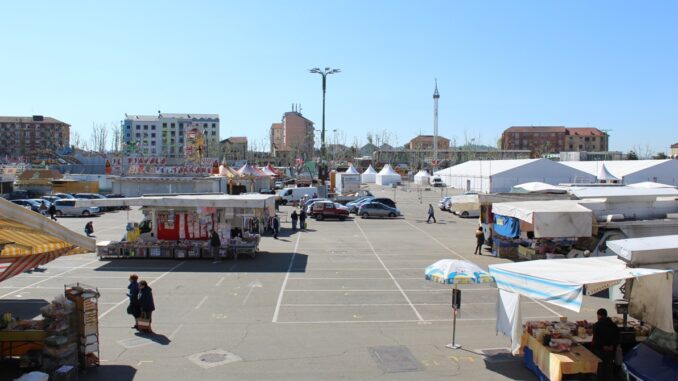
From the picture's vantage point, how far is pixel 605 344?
32.8 feet

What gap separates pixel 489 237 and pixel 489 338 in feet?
47.5

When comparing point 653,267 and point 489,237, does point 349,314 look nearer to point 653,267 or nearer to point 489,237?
point 653,267

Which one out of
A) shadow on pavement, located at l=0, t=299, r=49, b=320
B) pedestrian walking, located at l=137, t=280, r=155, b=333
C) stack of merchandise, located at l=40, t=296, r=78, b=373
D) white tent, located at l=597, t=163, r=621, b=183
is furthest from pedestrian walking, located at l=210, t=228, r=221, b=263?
white tent, located at l=597, t=163, r=621, b=183

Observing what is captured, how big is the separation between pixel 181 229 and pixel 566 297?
60.9 feet

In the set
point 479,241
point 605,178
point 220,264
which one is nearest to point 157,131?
point 605,178

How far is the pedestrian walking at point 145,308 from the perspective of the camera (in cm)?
1266

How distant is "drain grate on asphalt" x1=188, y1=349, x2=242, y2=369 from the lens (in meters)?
10.9

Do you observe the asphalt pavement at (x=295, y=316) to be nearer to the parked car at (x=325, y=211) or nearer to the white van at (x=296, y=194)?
the parked car at (x=325, y=211)

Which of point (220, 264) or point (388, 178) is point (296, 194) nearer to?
point (220, 264)

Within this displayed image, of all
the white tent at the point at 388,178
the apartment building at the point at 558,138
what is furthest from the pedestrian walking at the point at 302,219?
the apartment building at the point at 558,138

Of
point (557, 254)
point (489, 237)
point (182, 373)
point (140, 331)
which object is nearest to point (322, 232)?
point (489, 237)

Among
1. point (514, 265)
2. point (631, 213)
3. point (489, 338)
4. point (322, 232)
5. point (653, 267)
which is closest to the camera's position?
point (653, 267)

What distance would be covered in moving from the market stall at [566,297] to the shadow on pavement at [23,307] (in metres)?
11.8

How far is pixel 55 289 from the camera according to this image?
57.5 ft
